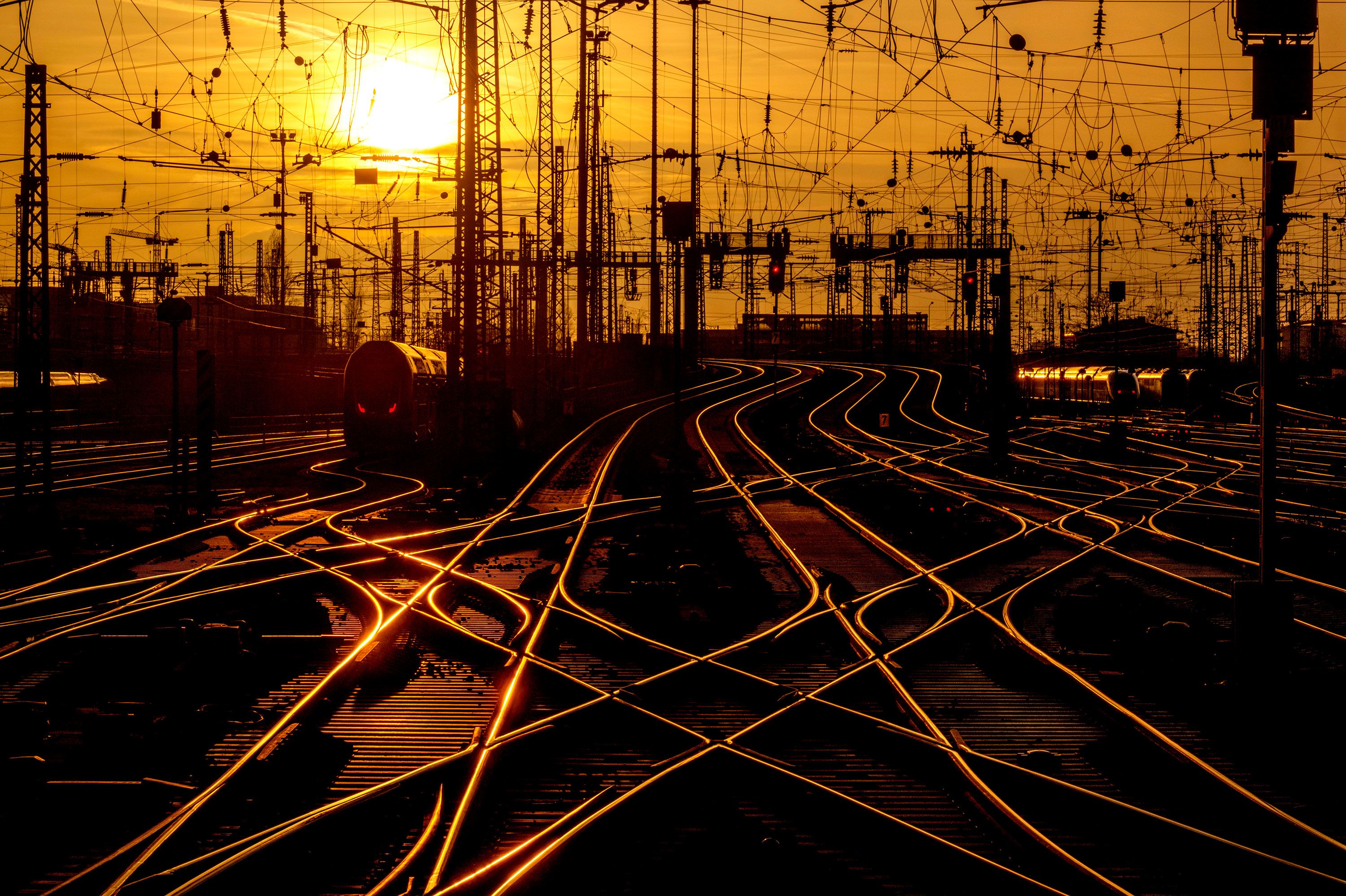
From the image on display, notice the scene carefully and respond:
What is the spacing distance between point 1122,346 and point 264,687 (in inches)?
3113

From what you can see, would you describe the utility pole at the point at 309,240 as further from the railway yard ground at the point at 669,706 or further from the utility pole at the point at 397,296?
the railway yard ground at the point at 669,706


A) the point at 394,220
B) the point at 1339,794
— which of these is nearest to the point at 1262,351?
the point at 1339,794

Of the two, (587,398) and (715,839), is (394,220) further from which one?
(715,839)

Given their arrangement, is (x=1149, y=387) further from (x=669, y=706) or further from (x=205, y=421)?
(x=669, y=706)

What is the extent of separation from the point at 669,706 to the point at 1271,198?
5.79 meters

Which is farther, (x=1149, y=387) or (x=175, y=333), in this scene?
(x=1149, y=387)

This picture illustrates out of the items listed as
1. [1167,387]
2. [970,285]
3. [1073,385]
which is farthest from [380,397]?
[1167,387]

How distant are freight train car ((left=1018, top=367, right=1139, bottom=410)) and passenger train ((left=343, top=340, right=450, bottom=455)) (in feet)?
81.1

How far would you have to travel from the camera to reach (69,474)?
84.3 feet

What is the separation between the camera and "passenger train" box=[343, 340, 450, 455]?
28922mm

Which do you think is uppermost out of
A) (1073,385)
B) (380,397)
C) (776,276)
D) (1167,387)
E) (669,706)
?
(776,276)

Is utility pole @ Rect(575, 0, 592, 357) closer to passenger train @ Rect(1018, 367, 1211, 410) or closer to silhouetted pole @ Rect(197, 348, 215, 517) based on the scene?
silhouetted pole @ Rect(197, 348, 215, 517)

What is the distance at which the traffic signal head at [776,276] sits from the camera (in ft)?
82.0

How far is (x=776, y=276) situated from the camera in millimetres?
25438
